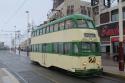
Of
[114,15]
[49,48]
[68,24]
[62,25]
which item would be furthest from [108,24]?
[68,24]

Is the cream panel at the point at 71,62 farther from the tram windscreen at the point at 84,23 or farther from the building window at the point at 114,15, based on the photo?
the building window at the point at 114,15

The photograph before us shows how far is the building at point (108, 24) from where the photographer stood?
51.4 meters

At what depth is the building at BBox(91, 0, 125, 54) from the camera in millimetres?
51406

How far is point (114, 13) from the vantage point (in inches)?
2076

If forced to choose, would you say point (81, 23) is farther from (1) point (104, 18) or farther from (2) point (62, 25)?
(1) point (104, 18)

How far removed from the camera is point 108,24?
5397 centimetres

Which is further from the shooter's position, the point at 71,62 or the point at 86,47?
the point at 71,62

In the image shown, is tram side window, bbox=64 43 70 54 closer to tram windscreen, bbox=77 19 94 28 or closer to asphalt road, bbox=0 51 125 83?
tram windscreen, bbox=77 19 94 28

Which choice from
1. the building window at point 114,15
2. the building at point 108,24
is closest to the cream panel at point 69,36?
the building at point 108,24

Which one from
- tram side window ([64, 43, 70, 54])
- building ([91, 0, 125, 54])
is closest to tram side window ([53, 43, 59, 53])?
tram side window ([64, 43, 70, 54])

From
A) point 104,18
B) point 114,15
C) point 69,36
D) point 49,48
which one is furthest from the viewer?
point 104,18

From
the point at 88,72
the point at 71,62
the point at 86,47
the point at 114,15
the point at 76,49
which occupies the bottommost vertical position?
the point at 88,72

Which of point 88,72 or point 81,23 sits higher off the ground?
point 81,23

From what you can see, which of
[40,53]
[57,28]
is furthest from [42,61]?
[57,28]
